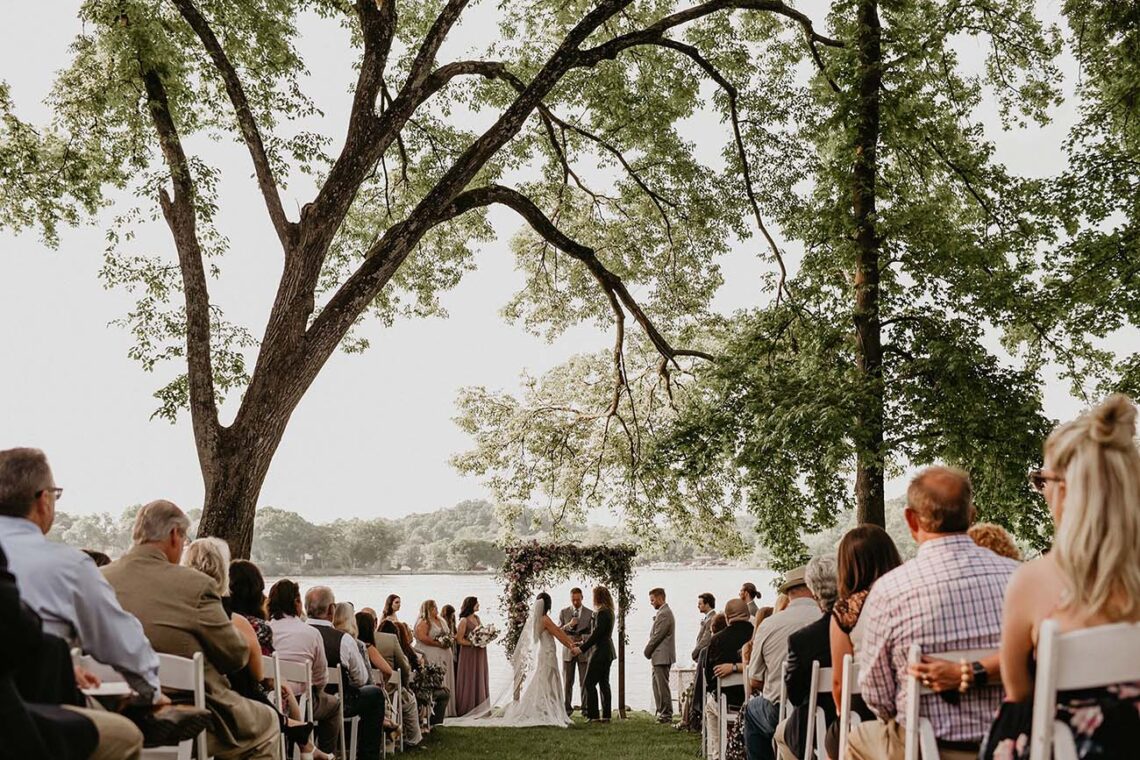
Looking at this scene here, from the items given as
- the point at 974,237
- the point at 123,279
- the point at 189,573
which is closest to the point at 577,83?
the point at 974,237

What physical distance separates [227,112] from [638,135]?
18.4 ft

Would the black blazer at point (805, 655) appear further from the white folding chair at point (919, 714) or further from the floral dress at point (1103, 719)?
the floral dress at point (1103, 719)

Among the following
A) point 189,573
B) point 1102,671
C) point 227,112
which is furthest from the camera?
point 227,112

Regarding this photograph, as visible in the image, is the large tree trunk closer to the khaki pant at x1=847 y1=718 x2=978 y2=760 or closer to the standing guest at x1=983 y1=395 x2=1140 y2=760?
the khaki pant at x1=847 y1=718 x2=978 y2=760

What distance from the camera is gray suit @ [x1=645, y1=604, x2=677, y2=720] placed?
535 inches

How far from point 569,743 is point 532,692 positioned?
3.04 metres

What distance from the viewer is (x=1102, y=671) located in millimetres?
2291

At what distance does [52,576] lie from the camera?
313 centimetres

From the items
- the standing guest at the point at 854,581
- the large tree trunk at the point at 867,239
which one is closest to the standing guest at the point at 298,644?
the standing guest at the point at 854,581

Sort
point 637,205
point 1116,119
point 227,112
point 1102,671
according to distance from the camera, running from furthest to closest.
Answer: point 637,205
point 227,112
point 1116,119
point 1102,671

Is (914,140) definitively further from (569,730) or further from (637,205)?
(569,730)

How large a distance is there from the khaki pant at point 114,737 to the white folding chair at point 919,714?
240 cm

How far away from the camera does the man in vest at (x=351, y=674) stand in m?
7.25

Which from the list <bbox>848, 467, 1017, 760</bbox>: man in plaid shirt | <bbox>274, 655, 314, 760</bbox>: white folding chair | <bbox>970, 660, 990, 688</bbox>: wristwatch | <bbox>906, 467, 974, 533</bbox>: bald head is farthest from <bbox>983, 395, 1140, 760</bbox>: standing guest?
<bbox>274, 655, 314, 760</bbox>: white folding chair
